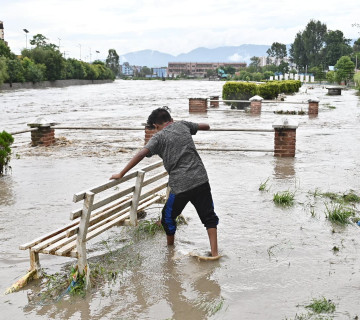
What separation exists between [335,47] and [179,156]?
437ft

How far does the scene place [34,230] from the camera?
595 cm

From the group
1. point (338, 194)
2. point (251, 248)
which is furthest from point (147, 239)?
point (338, 194)

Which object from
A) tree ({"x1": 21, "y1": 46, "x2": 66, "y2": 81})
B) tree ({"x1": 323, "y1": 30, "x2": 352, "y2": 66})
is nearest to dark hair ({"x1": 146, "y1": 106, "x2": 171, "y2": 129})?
tree ({"x1": 21, "y1": 46, "x2": 66, "y2": 81})

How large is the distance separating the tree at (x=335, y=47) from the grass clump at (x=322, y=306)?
130648mm

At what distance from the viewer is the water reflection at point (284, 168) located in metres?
9.03

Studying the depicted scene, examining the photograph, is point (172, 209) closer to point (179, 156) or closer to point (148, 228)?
point (179, 156)

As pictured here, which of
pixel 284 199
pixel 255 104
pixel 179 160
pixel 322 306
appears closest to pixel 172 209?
pixel 179 160

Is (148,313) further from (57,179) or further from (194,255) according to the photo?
(57,179)

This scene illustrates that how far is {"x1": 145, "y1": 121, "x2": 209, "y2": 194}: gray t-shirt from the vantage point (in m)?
4.64

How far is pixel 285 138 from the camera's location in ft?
35.1

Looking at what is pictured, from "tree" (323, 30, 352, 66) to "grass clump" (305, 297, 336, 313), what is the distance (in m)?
131

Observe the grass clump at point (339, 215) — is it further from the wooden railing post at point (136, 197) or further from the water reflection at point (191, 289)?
the wooden railing post at point (136, 197)

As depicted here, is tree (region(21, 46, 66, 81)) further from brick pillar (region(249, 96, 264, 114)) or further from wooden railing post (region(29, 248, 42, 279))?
wooden railing post (region(29, 248, 42, 279))

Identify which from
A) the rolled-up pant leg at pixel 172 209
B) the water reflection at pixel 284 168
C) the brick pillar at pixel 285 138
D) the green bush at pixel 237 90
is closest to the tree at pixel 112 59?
the green bush at pixel 237 90
